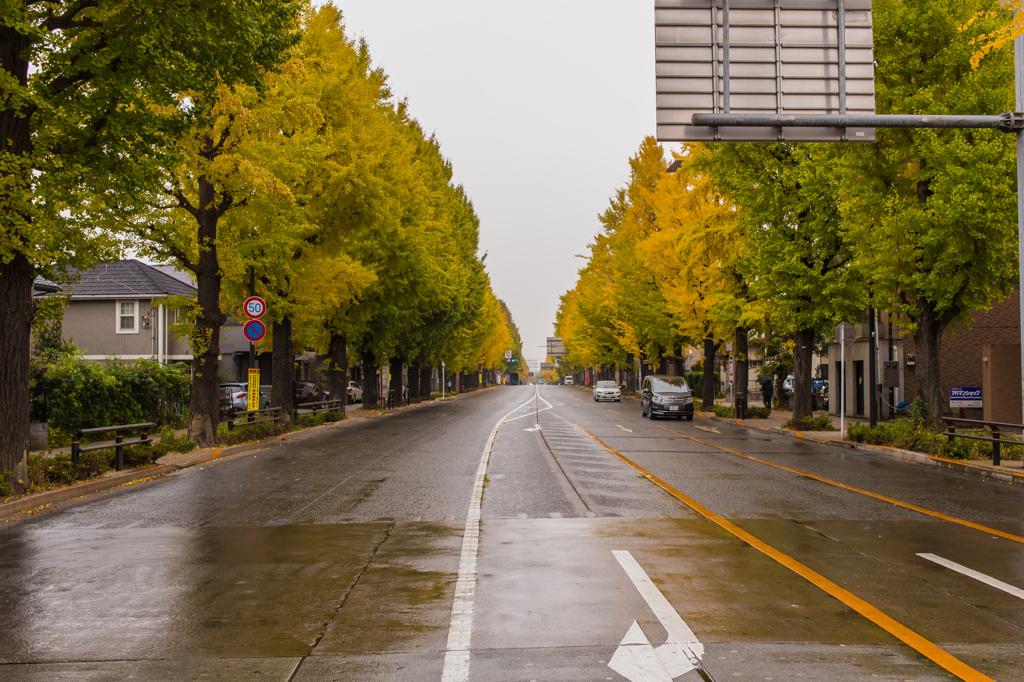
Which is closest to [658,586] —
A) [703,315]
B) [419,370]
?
[703,315]

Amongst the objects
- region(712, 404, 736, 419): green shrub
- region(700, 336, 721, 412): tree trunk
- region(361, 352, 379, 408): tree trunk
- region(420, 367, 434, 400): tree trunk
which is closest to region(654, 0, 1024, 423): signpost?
region(712, 404, 736, 419): green shrub

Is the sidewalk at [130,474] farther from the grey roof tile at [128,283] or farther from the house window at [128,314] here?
the house window at [128,314]

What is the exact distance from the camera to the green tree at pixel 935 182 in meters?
16.7

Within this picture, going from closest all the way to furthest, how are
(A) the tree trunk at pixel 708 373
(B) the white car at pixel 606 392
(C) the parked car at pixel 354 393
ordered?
(A) the tree trunk at pixel 708 373, (C) the parked car at pixel 354 393, (B) the white car at pixel 606 392

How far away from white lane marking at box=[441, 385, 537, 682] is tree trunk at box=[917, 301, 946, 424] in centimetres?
1369

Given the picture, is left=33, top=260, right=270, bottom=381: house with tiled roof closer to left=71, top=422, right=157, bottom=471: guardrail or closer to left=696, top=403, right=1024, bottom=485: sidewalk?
left=71, top=422, right=157, bottom=471: guardrail

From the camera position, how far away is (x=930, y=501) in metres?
11.6

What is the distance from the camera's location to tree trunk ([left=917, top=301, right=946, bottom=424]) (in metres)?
19.1

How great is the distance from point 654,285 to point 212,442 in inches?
1058

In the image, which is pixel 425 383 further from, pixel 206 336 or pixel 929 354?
pixel 929 354

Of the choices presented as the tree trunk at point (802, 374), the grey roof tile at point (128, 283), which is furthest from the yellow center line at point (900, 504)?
the grey roof tile at point (128, 283)

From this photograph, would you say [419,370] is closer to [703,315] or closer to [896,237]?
[703,315]

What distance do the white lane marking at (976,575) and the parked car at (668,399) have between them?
2477 cm

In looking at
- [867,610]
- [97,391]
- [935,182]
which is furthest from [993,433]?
[97,391]
